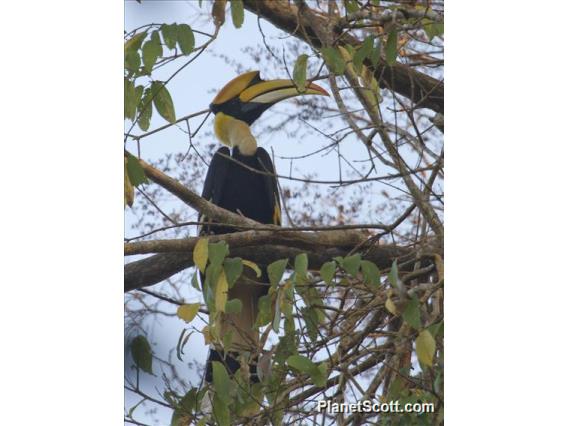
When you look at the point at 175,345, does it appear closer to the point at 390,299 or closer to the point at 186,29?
the point at 390,299

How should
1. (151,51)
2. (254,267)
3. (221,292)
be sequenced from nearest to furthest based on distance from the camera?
(221,292)
(254,267)
(151,51)

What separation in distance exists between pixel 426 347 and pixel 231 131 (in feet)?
2.26

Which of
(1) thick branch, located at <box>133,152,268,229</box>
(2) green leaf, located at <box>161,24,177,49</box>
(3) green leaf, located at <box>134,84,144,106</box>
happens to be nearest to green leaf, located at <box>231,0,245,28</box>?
(2) green leaf, located at <box>161,24,177,49</box>

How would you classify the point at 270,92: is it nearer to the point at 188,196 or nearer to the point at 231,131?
the point at 231,131

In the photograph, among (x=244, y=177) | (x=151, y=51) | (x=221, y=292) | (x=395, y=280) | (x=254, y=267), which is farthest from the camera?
(x=244, y=177)

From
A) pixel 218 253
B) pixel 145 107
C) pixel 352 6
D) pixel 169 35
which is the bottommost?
pixel 218 253

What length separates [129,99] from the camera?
2035 mm

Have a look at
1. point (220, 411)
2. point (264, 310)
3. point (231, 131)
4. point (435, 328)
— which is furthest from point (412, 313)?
point (231, 131)

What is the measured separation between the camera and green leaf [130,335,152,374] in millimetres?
1945

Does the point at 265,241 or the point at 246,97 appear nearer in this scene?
the point at 265,241

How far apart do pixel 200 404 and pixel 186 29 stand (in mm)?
728

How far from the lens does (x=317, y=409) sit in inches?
73.9

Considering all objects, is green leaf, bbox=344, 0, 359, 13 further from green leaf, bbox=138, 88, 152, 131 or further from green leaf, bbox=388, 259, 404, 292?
green leaf, bbox=388, 259, 404, 292

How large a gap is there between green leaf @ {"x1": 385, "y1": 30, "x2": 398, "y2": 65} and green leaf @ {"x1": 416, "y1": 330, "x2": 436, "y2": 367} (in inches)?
23.3
